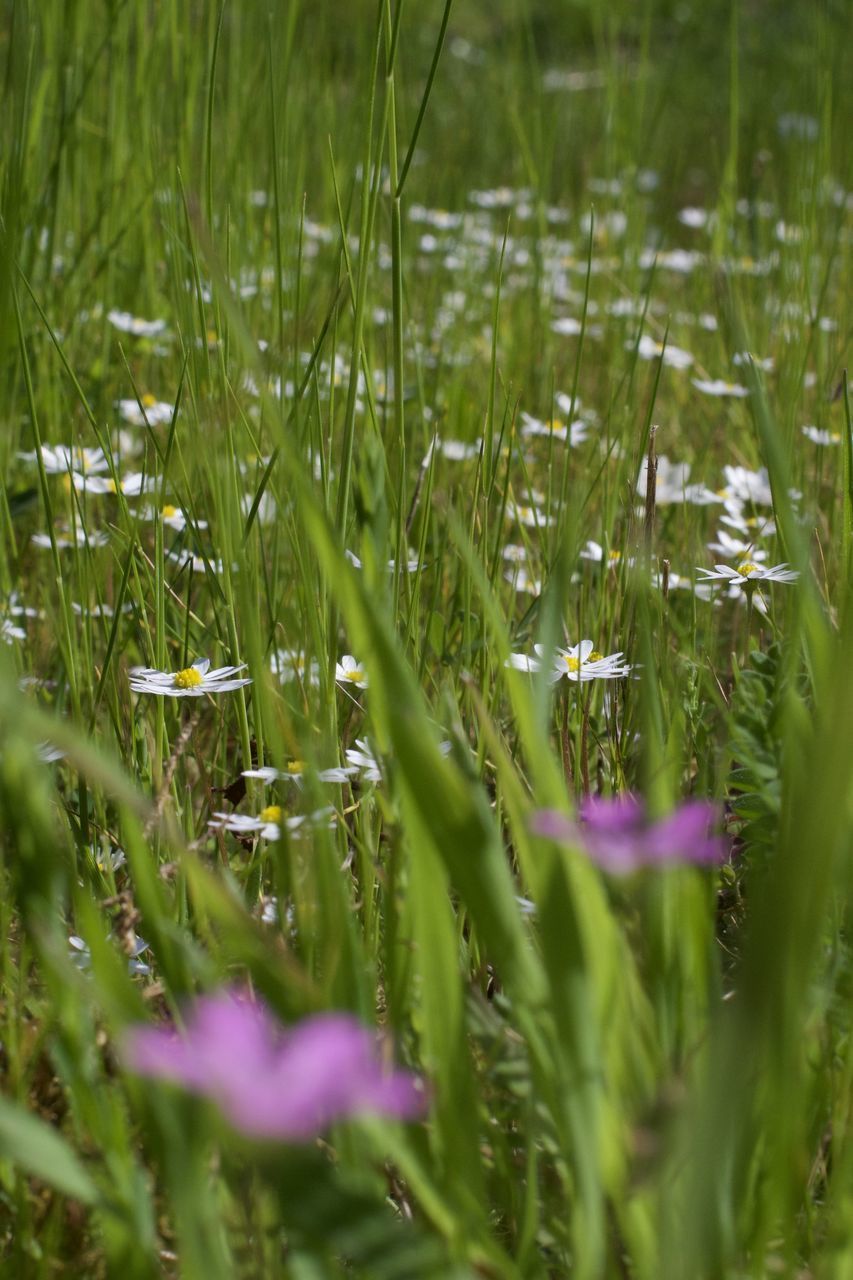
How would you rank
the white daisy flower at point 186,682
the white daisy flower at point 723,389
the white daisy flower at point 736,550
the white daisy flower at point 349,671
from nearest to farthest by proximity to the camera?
1. the white daisy flower at point 186,682
2. the white daisy flower at point 349,671
3. the white daisy flower at point 736,550
4. the white daisy flower at point 723,389

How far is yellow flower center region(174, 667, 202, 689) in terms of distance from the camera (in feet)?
2.74

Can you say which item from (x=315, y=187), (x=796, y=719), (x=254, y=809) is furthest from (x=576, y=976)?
(x=315, y=187)

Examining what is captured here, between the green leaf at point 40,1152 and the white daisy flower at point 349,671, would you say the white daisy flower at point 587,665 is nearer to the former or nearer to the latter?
the white daisy flower at point 349,671

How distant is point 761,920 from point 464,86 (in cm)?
515

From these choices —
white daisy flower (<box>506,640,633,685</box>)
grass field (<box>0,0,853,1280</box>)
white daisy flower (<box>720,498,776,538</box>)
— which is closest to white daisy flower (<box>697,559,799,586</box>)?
grass field (<box>0,0,853,1280</box>)

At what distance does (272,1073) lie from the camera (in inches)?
13.5

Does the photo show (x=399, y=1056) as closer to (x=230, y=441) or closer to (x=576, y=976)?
(x=576, y=976)

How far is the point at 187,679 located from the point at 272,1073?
52cm

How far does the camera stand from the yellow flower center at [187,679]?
2.74 ft

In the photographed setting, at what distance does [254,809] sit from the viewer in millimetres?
780

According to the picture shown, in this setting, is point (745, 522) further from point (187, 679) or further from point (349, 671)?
point (187, 679)

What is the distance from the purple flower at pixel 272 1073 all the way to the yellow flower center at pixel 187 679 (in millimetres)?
484

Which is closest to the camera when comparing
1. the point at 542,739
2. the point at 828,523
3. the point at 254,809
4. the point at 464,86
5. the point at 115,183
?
the point at 542,739

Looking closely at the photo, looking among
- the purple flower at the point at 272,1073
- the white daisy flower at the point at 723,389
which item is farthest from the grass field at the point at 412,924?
the white daisy flower at the point at 723,389
